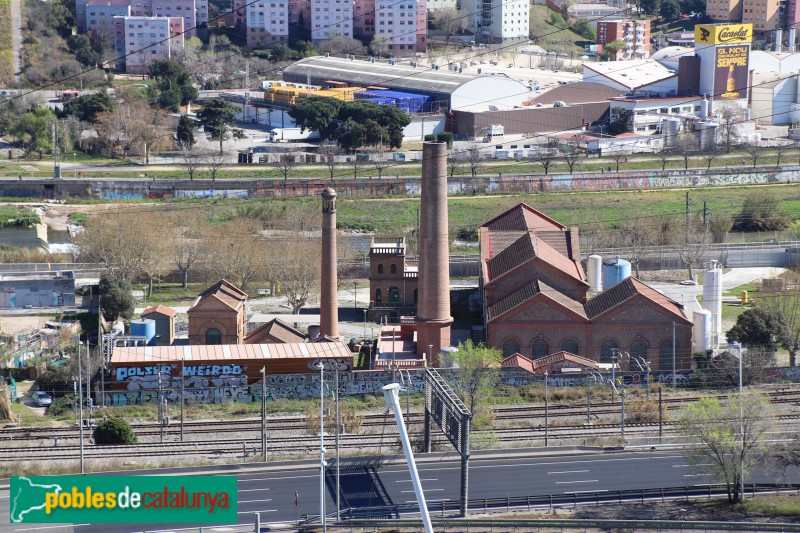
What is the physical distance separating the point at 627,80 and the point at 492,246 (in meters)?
54.9

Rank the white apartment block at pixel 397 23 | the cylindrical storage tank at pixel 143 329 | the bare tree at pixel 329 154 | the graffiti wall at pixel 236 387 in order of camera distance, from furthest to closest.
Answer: the white apartment block at pixel 397 23
the bare tree at pixel 329 154
the cylindrical storage tank at pixel 143 329
the graffiti wall at pixel 236 387

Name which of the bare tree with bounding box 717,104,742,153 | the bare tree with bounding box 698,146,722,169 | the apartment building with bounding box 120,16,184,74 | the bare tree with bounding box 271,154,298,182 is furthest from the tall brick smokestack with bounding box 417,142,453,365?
the apartment building with bounding box 120,16,184,74

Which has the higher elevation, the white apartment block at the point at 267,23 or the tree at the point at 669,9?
the tree at the point at 669,9

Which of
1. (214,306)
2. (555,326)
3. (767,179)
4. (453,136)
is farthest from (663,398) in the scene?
(453,136)

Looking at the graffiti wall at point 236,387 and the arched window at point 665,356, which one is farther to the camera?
the arched window at point 665,356

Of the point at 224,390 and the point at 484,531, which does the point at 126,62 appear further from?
the point at 484,531

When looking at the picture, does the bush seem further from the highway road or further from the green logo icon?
the green logo icon

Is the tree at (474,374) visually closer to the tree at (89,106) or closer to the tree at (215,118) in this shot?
the tree at (215,118)

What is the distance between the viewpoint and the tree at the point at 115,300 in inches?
2073

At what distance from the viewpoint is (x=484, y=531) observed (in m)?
32.0

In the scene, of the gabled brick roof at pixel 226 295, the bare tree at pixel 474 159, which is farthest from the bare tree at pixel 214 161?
the gabled brick roof at pixel 226 295

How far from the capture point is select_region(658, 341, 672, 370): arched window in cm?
4656

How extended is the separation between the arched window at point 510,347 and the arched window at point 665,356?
5.04 m

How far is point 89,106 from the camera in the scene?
95.6m
